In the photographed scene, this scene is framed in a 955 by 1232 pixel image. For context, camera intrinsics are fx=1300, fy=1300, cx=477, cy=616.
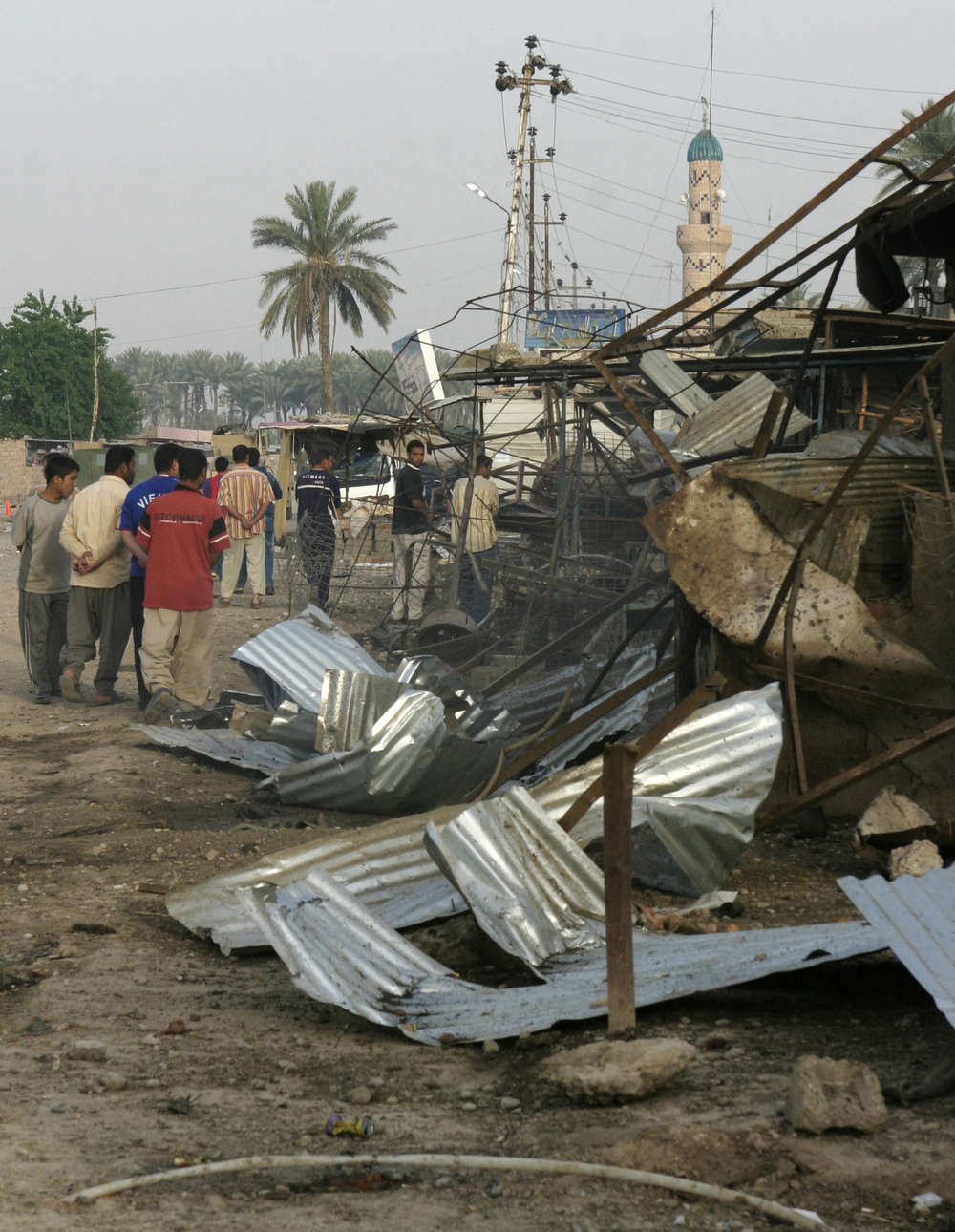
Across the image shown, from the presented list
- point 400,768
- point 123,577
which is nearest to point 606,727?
point 400,768

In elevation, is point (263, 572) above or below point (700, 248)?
below

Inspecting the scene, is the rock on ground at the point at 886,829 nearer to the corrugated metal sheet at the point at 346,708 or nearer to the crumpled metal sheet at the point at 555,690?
the crumpled metal sheet at the point at 555,690

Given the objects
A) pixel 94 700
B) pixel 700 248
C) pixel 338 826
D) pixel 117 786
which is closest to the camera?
pixel 338 826

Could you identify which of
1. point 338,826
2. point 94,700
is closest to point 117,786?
point 338,826

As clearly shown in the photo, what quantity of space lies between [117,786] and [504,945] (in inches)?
127

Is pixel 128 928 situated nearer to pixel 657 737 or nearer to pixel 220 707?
pixel 657 737

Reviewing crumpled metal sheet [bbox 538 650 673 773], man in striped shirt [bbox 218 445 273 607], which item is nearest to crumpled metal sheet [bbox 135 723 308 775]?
crumpled metal sheet [bbox 538 650 673 773]

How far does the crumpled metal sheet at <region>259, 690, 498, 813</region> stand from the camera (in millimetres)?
5820

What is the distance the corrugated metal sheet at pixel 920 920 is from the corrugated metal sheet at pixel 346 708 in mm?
3500

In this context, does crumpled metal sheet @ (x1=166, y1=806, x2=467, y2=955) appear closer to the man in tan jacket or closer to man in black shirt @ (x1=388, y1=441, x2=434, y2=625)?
the man in tan jacket

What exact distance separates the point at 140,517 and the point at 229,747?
74.8 inches

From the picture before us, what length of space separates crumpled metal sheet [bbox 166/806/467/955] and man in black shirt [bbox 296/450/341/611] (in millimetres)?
6920

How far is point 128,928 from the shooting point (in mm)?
4254

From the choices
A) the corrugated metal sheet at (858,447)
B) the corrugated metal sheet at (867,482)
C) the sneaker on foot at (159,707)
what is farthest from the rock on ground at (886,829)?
the sneaker on foot at (159,707)
